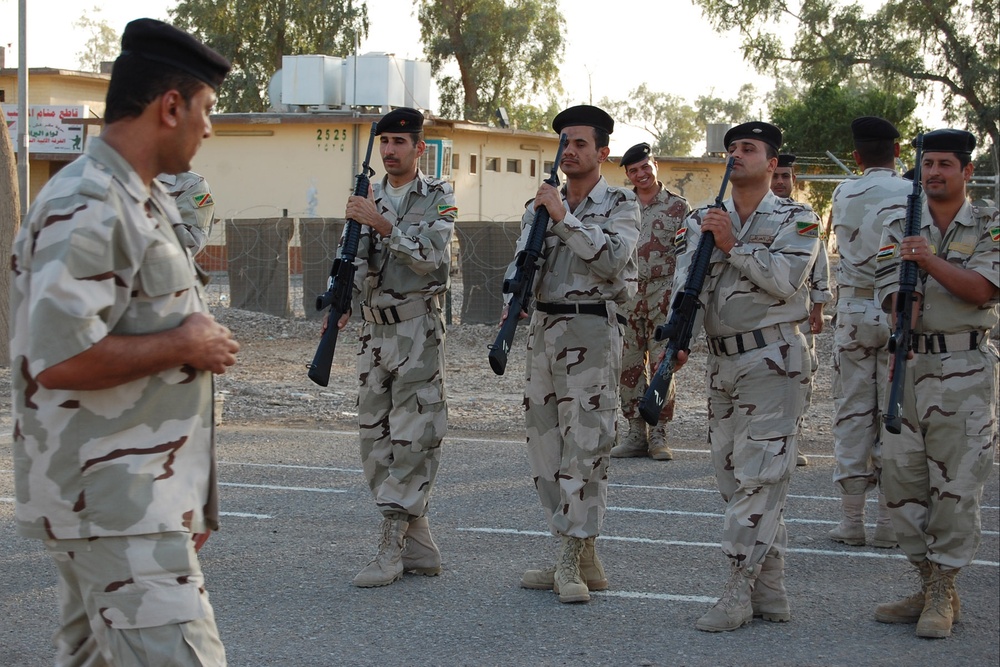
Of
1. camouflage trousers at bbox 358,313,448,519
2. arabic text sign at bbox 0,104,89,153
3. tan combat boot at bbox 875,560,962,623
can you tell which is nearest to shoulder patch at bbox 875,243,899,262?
tan combat boot at bbox 875,560,962,623

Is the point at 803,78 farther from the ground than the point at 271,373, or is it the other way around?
the point at 803,78

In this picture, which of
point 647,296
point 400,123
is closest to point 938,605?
point 400,123

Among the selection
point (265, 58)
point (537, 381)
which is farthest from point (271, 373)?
point (265, 58)

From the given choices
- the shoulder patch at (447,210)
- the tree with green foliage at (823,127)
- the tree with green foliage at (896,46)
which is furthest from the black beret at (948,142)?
the tree with green foliage at (823,127)

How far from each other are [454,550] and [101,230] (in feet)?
14.5

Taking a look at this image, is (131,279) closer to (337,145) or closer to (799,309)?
(799,309)

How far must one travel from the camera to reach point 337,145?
32656 millimetres

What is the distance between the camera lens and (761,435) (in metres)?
5.66

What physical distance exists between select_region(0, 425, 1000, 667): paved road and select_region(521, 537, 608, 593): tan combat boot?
74 millimetres

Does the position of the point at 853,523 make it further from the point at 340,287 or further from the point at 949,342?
the point at 340,287

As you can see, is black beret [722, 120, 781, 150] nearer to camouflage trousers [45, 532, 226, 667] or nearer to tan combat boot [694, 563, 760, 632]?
tan combat boot [694, 563, 760, 632]

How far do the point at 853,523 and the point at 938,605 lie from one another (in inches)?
65.2

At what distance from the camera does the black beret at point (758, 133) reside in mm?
5777

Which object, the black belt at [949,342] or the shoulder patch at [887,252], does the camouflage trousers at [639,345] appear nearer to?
the shoulder patch at [887,252]
